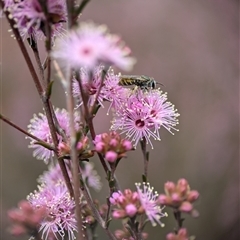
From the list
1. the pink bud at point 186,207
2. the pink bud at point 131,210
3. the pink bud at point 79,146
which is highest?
the pink bud at point 79,146

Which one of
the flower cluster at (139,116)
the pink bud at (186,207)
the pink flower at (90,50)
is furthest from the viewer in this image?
the flower cluster at (139,116)

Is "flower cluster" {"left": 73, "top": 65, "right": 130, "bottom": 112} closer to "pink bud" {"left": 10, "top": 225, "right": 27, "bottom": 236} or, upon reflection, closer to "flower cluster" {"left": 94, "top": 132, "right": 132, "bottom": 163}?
"flower cluster" {"left": 94, "top": 132, "right": 132, "bottom": 163}

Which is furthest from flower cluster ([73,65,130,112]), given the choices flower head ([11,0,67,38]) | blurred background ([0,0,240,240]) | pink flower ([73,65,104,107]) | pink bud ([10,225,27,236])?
blurred background ([0,0,240,240])

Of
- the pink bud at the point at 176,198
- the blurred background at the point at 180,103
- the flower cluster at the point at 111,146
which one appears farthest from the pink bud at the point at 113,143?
the blurred background at the point at 180,103

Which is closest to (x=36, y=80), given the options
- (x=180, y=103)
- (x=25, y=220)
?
(x=25, y=220)

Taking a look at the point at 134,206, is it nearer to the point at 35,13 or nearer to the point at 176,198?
the point at 176,198

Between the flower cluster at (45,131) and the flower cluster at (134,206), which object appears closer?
the flower cluster at (134,206)

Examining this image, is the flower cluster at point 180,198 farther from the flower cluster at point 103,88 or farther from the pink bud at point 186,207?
the flower cluster at point 103,88
